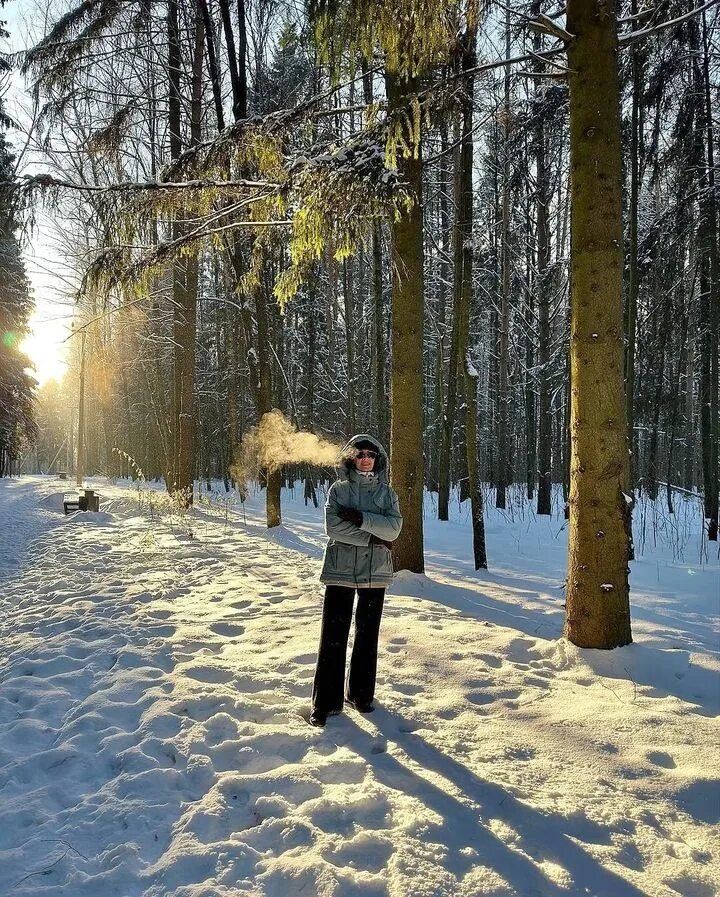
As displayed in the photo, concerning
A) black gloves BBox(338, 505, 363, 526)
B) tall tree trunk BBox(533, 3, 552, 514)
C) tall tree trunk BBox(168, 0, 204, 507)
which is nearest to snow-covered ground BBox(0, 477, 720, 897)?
black gloves BBox(338, 505, 363, 526)

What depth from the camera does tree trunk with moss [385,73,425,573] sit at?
6.80m

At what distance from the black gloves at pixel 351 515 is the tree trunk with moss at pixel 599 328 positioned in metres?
2.09

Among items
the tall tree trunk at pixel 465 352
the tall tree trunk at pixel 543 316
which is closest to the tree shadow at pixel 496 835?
the tall tree trunk at pixel 465 352

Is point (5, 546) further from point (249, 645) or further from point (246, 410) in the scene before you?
point (246, 410)

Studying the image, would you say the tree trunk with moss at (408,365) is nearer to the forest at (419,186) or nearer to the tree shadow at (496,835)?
the forest at (419,186)

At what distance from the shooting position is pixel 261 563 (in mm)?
8336

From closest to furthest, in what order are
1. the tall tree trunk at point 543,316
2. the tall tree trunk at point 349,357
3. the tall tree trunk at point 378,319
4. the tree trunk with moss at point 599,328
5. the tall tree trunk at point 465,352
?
1. the tree trunk with moss at point 599,328
2. the tall tree trunk at point 465,352
3. the tall tree trunk at point 378,319
4. the tall tree trunk at point 543,316
5. the tall tree trunk at point 349,357

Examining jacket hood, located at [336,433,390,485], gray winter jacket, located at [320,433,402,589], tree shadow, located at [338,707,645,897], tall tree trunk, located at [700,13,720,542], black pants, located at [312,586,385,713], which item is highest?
tall tree trunk, located at [700,13,720,542]

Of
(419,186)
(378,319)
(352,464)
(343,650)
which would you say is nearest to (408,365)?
(419,186)

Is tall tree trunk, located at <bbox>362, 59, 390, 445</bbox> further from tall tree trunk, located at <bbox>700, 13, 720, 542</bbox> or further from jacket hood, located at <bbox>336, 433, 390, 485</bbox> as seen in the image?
jacket hood, located at <bbox>336, 433, 390, 485</bbox>

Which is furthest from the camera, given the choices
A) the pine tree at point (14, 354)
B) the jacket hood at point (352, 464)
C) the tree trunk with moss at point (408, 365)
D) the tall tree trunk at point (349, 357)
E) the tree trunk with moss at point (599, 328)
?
the pine tree at point (14, 354)

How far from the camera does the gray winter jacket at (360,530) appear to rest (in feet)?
11.8

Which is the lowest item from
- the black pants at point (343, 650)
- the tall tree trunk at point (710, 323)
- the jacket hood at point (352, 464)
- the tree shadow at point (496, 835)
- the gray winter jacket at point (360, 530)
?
the tree shadow at point (496, 835)

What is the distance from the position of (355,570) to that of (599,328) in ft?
9.22
